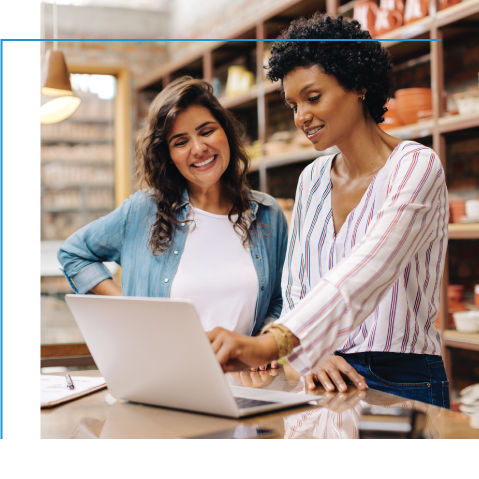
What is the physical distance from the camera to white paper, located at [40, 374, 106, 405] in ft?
3.47

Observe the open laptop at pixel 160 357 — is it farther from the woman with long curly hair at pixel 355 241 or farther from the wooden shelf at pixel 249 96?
the wooden shelf at pixel 249 96

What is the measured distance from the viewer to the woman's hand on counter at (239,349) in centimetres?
83

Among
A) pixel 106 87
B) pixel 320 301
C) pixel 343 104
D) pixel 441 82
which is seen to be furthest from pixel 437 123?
pixel 106 87

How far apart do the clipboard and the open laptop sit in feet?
0.34

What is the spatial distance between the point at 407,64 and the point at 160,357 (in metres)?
2.92

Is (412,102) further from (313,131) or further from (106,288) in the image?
(106,288)

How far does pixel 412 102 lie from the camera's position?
279cm

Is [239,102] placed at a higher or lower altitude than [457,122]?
higher

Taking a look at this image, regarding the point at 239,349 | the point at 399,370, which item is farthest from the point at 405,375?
the point at 239,349

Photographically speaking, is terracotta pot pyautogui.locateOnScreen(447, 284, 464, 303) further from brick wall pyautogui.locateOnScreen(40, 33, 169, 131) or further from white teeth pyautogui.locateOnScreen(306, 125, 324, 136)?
brick wall pyautogui.locateOnScreen(40, 33, 169, 131)

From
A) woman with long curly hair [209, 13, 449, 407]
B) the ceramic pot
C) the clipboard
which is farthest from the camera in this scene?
the ceramic pot

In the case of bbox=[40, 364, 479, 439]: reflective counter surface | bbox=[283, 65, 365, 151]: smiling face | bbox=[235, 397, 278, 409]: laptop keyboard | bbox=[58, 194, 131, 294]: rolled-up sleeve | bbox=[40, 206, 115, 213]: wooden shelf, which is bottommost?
bbox=[40, 364, 479, 439]: reflective counter surface

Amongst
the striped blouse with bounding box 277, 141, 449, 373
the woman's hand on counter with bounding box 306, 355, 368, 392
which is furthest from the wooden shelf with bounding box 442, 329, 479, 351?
the woman's hand on counter with bounding box 306, 355, 368, 392
